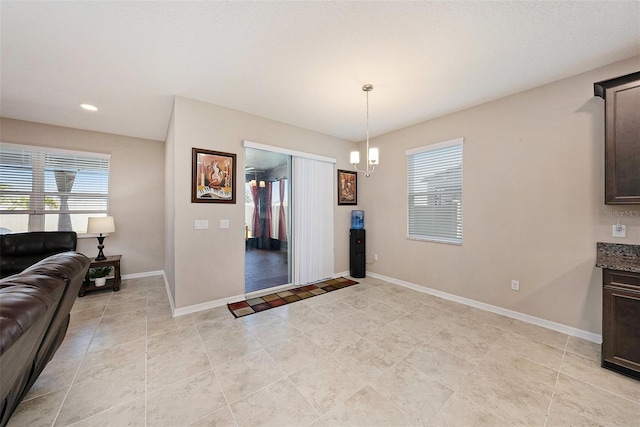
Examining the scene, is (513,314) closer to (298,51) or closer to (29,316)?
(298,51)

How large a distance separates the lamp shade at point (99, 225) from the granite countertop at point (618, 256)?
6.12m

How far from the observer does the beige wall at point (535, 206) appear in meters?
2.36

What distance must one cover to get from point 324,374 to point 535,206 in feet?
9.61

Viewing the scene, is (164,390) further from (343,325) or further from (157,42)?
(157,42)

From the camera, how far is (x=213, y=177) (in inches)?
125

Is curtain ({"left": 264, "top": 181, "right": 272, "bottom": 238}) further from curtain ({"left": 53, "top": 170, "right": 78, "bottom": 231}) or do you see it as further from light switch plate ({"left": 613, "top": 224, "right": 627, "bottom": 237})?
light switch plate ({"left": 613, "top": 224, "right": 627, "bottom": 237})

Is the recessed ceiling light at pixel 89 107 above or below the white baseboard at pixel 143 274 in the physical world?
above

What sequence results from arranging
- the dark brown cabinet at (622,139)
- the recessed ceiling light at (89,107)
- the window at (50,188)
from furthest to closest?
the window at (50,188)
the recessed ceiling light at (89,107)
the dark brown cabinet at (622,139)

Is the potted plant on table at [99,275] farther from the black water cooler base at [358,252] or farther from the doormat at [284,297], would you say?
the black water cooler base at [358,252]

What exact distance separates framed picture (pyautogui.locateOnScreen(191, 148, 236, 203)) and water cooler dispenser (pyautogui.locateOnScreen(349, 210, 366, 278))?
2310 mm

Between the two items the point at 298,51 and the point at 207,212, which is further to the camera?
the point at 207,212

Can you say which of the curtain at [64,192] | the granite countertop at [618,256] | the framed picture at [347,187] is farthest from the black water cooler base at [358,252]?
the curtain at [64,192]

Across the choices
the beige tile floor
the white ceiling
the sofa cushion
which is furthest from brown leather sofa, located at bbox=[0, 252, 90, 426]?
the white ceiling

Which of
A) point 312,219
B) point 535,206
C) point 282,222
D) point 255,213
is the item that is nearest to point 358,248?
point 312,219
